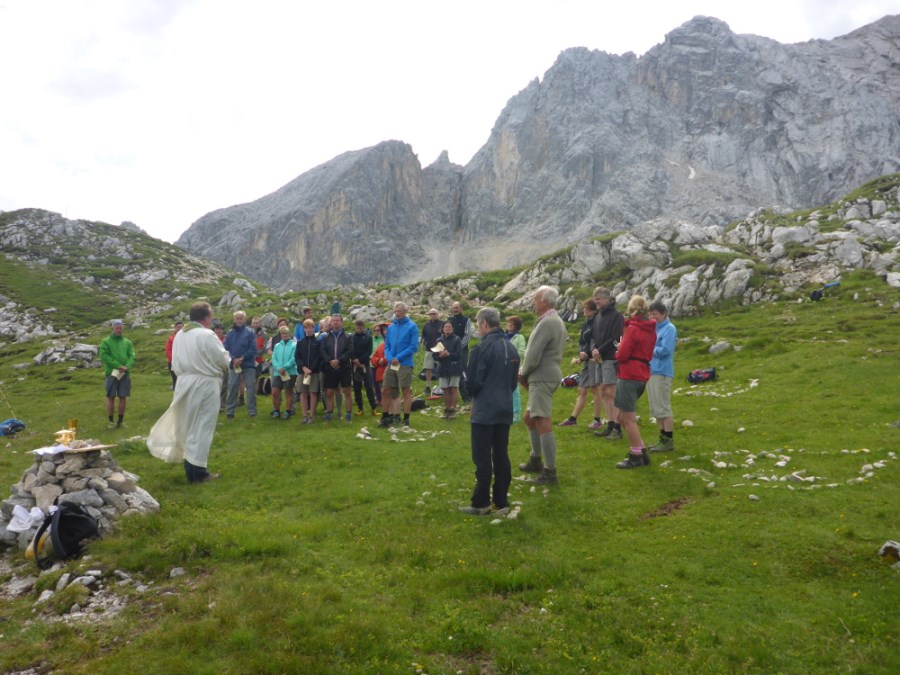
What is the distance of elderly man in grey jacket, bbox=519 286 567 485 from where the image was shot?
34.5 feet

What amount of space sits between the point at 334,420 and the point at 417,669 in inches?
557

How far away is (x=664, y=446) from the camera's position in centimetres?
1282

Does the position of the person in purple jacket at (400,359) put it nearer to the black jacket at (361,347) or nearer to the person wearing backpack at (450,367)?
the person wearing backpack at (450,367)

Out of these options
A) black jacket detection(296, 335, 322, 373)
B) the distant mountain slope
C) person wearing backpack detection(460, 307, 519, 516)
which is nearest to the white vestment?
person wearing backpack detection(460, 307, 519, 516)

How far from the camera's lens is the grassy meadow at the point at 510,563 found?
18.0 feet

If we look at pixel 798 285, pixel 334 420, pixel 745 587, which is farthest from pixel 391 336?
pixel 798 285

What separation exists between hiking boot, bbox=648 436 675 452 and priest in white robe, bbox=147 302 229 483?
987 cm

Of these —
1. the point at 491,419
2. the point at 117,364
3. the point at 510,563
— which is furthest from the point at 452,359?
the point at 117,364

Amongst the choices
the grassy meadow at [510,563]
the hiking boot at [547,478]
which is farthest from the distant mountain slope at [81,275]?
the hiking boot at [547,478]

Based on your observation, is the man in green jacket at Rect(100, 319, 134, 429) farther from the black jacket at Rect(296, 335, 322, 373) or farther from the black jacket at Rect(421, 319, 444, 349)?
the black jacket at Rect(421, 319, 444, 349)

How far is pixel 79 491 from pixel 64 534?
1.15 meters

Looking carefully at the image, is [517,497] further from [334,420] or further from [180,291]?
[180,291]

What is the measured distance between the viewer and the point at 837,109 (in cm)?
17950

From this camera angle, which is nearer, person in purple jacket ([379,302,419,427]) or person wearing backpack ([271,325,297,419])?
person in purple jacket ([379,302,419,427])
